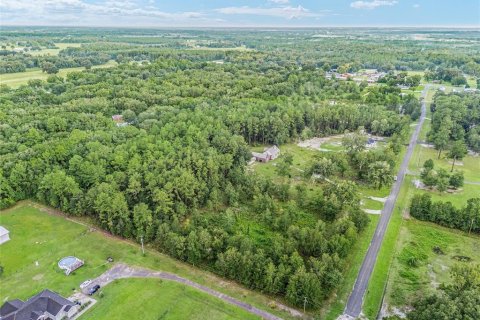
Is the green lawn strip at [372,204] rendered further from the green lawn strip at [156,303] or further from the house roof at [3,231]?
the house roof at [3,231]

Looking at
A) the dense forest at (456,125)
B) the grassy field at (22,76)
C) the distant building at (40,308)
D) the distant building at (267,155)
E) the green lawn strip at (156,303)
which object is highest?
the grassy field at (22,76)

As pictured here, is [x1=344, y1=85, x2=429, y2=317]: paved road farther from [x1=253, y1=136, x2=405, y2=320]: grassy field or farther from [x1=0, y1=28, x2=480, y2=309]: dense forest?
[x1=0, y1=28, x2=480, y2=309]: dense forest

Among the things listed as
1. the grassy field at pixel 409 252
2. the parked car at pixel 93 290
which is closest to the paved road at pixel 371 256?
the grassy field at pixel 409 252

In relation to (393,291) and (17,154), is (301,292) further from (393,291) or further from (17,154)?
(17,154)

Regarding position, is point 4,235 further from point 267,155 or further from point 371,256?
point 371,256

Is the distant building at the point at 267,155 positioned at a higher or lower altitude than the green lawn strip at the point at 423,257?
higher

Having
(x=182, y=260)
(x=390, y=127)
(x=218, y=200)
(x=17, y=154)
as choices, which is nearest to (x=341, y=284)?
(x=182, y=260)

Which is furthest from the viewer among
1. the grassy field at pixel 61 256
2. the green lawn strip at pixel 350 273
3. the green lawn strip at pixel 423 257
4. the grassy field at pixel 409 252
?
the green lawn strip at pixel 423 257
